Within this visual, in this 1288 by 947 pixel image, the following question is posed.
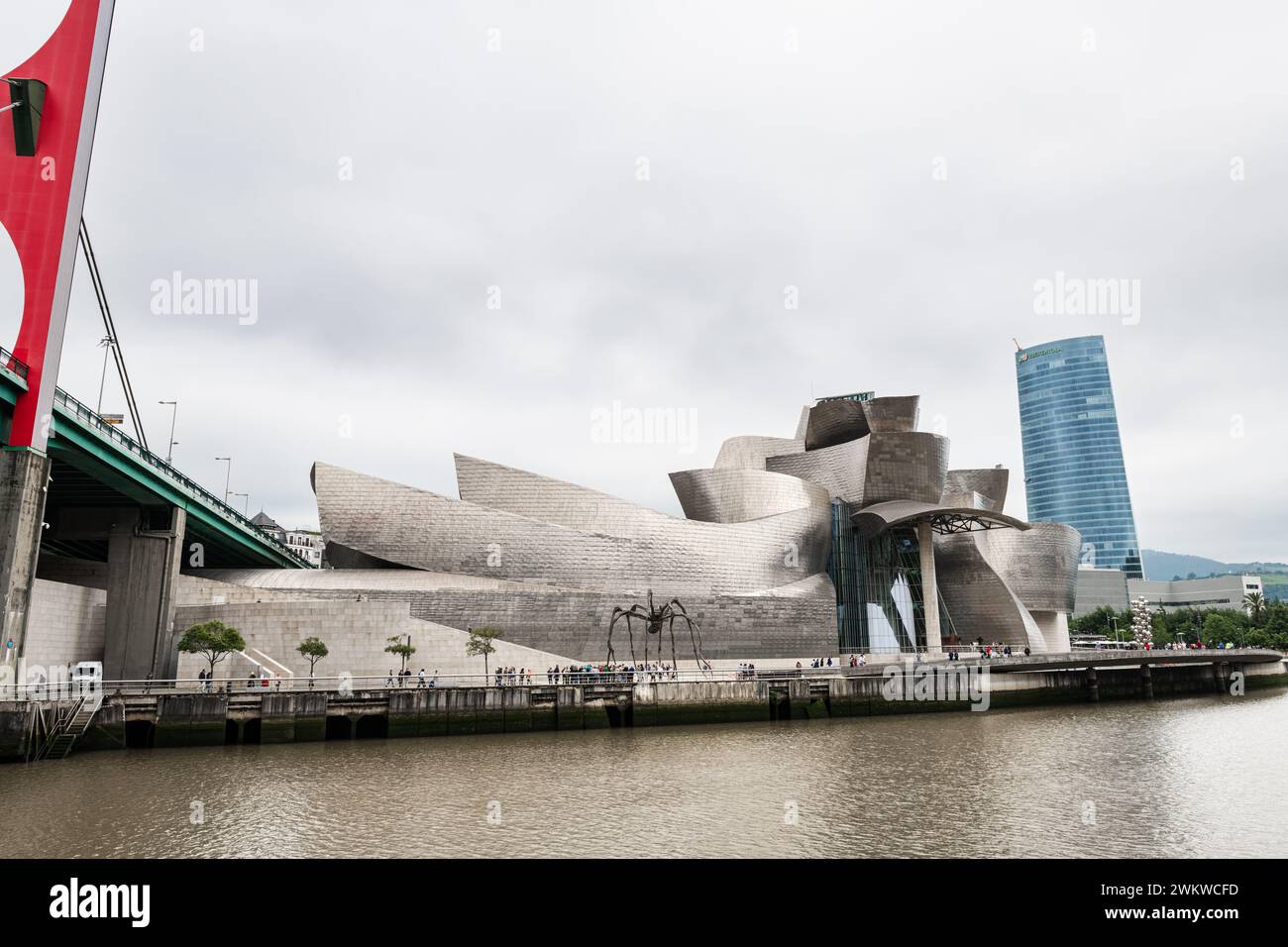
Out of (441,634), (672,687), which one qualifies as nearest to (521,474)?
(441,634)

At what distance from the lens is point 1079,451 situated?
6314 inches

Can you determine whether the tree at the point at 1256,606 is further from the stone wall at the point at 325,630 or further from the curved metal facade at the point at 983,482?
the stone wall at the point at 325,630

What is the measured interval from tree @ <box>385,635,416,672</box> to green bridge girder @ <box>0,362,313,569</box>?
9.87m

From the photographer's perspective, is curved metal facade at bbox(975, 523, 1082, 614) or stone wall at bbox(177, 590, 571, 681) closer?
stone wall at bbox(177, 590, 571, 681)

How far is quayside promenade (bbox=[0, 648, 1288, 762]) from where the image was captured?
71.5ft

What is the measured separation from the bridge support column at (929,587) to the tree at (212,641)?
3448cm

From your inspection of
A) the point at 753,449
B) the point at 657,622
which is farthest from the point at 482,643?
the point at 753,449

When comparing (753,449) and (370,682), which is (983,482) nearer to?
(753,449)

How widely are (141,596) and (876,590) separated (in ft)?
126

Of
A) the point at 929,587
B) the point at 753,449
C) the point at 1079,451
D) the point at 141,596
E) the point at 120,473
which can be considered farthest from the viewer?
the point at 1079,451

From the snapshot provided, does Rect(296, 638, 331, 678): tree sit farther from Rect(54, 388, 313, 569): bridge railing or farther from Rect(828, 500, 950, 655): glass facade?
Rect(828, 500, 950, 655): glass facade

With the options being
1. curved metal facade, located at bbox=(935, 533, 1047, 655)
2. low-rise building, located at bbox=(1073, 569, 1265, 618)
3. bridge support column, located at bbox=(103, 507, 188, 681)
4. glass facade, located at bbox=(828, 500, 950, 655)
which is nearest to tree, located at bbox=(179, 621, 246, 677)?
bridge support column, located at bbox=(103, 507, 188, 681)

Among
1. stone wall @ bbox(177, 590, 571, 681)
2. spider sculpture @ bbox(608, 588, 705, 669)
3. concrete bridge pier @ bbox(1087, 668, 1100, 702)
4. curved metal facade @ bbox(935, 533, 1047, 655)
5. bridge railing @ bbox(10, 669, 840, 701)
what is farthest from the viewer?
curved metal facade @ bbox(935, 533, 1047, 655)
